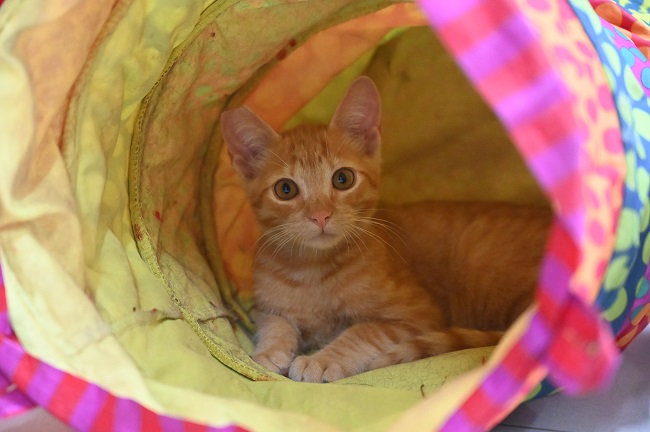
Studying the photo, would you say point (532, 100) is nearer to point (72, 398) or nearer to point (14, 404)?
point (72, 398)

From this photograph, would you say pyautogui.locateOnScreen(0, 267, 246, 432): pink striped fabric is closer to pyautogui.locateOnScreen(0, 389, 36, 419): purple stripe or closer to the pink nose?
pyautogui.locateOnScreen(0, 389, 36, 419): purple stripe

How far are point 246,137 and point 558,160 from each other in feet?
4.34

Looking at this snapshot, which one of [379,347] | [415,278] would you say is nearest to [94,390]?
[379,347]

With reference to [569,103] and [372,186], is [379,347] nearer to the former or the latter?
[372,186]

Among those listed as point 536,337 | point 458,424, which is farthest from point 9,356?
point 536,337

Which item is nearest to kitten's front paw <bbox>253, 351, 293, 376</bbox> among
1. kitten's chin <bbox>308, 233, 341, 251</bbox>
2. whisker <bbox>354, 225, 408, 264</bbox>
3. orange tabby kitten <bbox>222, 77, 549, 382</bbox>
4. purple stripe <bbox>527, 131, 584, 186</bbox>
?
orange tabby kitten <bbox>222, 77, 549, 382</bbox>

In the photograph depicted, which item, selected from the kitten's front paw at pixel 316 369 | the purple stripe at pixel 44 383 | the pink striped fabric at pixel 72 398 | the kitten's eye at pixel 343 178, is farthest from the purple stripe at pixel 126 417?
the kitten's eye at pixel 343 178

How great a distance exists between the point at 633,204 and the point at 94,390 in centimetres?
105

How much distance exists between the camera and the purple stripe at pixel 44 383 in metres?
1.25

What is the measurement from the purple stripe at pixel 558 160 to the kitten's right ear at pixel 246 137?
123cm

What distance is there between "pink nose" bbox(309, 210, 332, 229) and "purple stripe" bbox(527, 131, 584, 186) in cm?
99

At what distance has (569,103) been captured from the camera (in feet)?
2.83

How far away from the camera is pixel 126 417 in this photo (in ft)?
4.09

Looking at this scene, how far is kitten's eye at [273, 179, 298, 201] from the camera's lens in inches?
77.9
